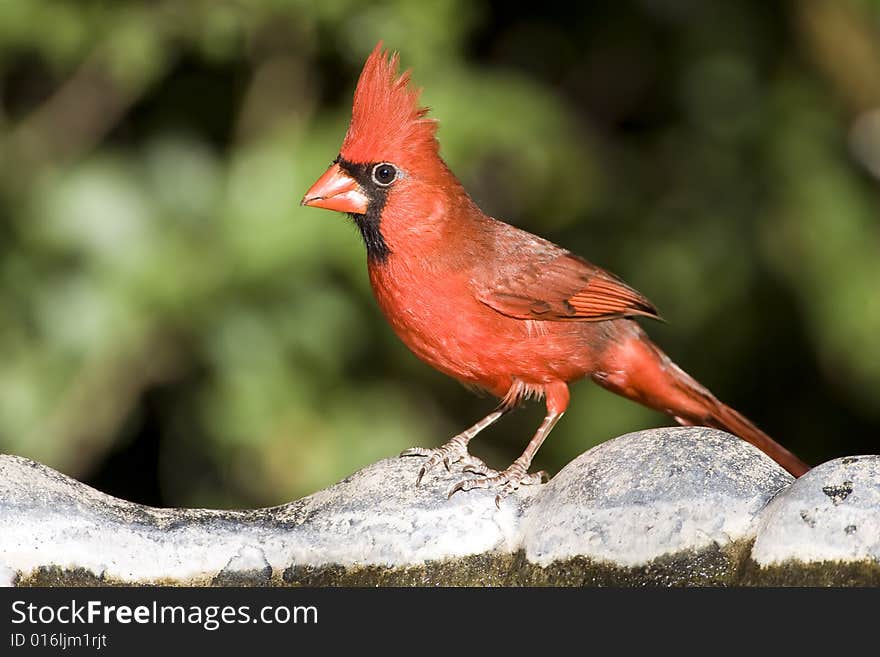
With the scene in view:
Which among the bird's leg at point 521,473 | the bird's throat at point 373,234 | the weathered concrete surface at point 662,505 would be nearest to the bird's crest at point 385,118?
the bird's throat at point 373,234

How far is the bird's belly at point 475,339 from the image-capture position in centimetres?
316

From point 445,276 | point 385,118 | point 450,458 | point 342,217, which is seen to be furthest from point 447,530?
point 342,217

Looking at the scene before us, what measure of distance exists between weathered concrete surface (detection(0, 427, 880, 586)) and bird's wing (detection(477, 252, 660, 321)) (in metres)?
0.65

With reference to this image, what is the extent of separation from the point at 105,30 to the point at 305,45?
637 mm

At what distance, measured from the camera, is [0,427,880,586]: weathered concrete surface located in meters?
2.38

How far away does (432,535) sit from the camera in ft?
8.59

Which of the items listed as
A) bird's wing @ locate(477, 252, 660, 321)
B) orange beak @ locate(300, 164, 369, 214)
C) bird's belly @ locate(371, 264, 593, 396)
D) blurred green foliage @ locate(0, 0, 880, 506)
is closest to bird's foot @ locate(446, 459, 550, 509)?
bird's belly @ locate(371, 264, 593, 396)

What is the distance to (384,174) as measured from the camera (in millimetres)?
3213

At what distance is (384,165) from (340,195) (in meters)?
0.13

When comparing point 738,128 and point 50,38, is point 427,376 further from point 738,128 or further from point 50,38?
point 50,38

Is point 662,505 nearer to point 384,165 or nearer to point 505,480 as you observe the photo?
point 505,480

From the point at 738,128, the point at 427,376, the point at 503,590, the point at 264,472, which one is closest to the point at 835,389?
the point at 738,128

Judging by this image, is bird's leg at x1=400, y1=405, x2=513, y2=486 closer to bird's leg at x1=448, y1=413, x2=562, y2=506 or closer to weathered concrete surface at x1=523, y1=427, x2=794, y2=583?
bird's leg at x1=448, y1=413, x2=562, y2=506

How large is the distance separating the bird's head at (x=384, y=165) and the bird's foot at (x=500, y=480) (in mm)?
618
